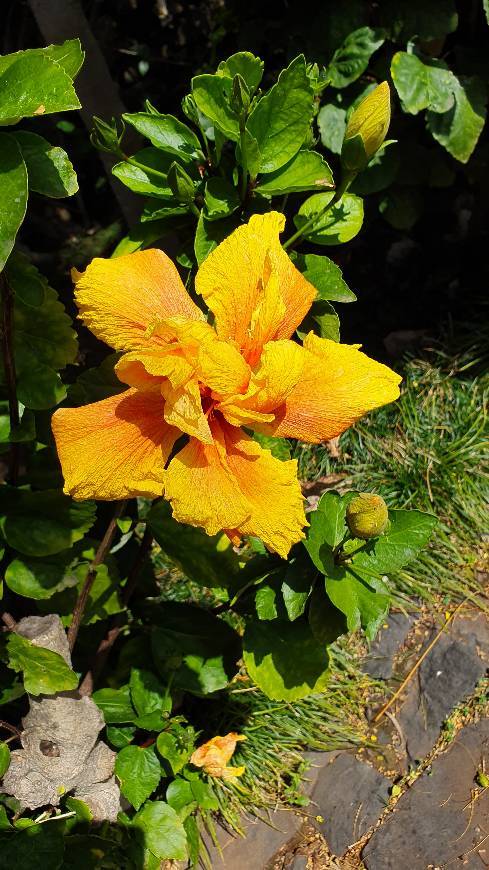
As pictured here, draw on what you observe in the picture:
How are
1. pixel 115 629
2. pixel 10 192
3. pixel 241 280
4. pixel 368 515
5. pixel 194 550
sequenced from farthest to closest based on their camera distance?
pixel 115 629, pixel 194 550, pixel 368 515, pixel 241 280, pixel 10 192

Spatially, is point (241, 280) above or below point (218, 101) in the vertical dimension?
below

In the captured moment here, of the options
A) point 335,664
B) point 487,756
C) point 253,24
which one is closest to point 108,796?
point 335,664

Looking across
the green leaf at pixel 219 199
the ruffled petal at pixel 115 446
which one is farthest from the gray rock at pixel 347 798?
the green leaf at pixel 219 199

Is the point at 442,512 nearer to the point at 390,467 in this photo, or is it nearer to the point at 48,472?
the point at 390,467

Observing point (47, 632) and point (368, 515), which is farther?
point (47, 632)

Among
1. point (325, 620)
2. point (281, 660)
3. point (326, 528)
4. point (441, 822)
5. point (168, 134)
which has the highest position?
point (168, 134)

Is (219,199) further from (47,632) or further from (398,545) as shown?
(47,632)

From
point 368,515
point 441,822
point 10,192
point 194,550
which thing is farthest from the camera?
point 441,822

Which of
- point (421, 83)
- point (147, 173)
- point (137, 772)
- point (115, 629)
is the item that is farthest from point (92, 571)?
point (421, 83)
